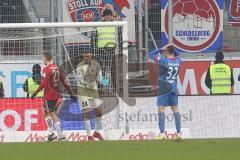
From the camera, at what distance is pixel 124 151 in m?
10.6

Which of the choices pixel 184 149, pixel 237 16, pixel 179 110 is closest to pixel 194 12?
pixel 237 16

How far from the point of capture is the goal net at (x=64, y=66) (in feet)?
48.5

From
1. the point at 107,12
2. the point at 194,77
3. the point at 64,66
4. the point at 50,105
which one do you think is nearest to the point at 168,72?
the point at 50,105

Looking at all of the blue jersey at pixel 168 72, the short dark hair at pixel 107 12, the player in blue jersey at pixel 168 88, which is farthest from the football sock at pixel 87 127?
the short dark hair at pixel 107 12

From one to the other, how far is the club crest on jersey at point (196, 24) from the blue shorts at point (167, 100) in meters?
5.16

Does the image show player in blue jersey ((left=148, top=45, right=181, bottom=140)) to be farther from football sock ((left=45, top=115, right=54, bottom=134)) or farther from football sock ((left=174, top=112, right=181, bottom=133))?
football sock ((left=45, top=115, right=54, bottom=134))

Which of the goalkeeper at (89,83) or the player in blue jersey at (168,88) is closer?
the player in blue jersey at (168,88)

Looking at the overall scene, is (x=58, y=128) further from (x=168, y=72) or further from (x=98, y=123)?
(x=168, y=72)

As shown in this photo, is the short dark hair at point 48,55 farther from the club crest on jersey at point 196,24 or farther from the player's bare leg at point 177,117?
the club crest on jersey at point 196,24

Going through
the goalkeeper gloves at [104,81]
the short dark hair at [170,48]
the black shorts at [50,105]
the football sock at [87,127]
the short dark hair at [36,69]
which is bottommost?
the football sock at [87,127]

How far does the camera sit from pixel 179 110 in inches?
585

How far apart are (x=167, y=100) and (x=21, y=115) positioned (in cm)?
313

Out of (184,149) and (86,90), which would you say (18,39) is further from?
(184,149)

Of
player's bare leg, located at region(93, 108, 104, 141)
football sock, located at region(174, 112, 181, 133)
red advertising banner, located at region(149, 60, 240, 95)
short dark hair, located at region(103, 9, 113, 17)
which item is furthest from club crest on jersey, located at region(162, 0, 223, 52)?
football sock, located at region(174, 112, 181, 133)
